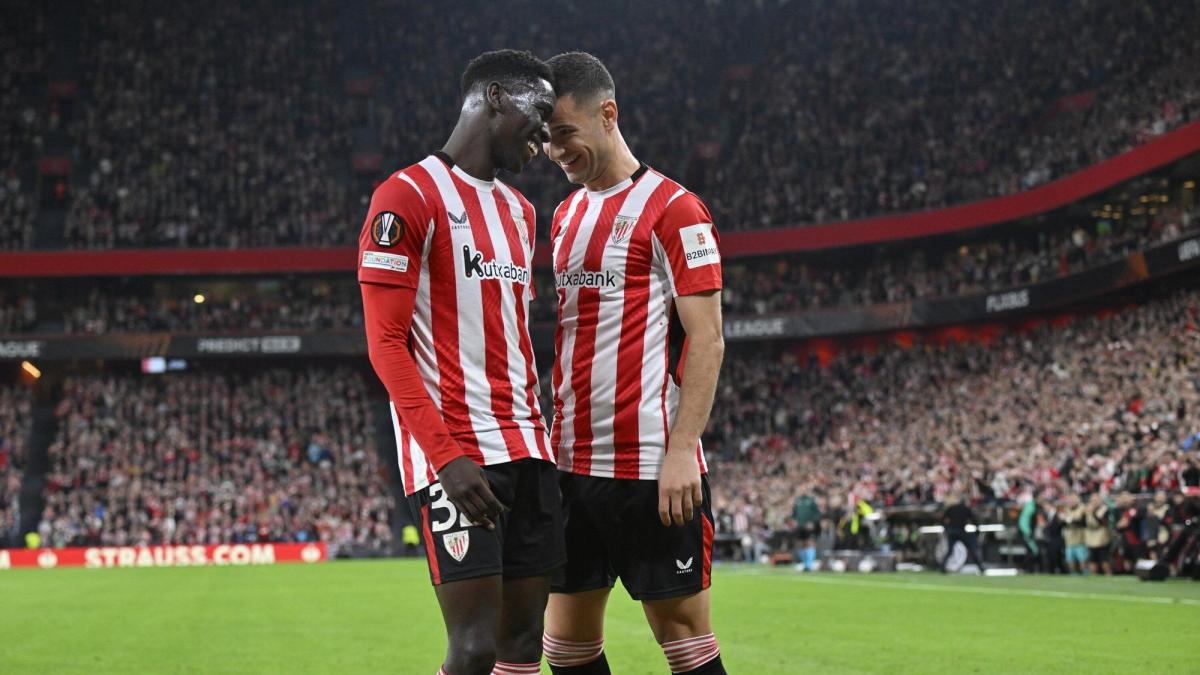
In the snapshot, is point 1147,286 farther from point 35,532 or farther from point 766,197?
point 35,532

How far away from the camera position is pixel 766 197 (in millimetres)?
45688

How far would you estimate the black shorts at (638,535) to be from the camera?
4320 mm

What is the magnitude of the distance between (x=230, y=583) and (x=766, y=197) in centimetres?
2810

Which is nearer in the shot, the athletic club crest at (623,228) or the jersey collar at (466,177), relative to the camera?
the jersey collar at (466,177)

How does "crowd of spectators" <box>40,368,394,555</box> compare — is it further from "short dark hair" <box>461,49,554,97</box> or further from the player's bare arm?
"short dark hair" <box>461,49,554,97</box>

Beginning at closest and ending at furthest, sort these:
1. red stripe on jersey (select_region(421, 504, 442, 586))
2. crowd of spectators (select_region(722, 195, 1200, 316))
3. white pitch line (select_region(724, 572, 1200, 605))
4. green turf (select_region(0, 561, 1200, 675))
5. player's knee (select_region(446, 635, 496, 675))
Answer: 1. player's knee (select_region(446, 635, 496, 675))
2. red stripe on jersey (select_region(421, 504, 442, 586))
3. green turf (select_region(0, 561, 1200, 675))
4. white pitch line (select_region(724, 572, 1200, 605))
5. crowd of spectators (select_region(722, 195, 1200, 316))

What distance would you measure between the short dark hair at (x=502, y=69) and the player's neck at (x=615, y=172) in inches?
22.7

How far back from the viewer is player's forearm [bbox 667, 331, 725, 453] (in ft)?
13.8

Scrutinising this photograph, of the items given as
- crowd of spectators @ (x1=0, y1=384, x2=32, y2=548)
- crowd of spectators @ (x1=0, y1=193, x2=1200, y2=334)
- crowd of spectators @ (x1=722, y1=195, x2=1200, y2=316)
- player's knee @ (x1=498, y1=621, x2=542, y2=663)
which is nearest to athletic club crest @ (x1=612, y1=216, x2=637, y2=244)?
player's knee @ (x1=498, y1=621, x2=542, y2=663)

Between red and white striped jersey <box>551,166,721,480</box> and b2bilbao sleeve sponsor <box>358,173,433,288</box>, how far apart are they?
32.2 inches

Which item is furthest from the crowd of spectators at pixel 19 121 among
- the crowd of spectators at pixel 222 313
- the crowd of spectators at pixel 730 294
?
the crowd of spectators at pixel 222 313

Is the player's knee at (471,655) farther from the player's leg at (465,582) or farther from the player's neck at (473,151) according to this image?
the player's neck at (473,151)

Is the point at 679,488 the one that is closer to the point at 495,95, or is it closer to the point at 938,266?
the point at 495,95

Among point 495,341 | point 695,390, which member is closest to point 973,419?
point 695,390
